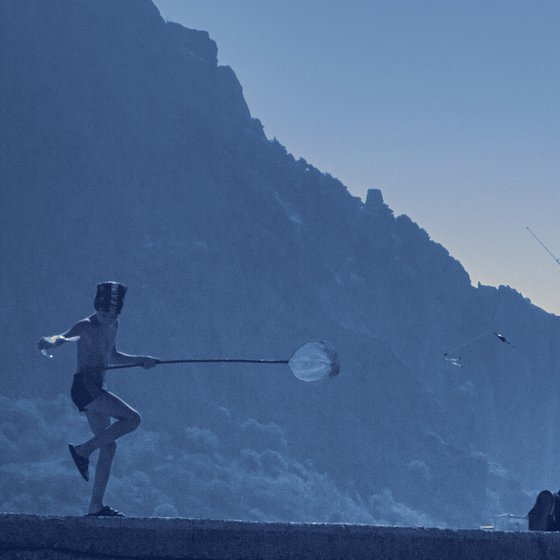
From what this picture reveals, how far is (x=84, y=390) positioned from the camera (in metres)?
8.34

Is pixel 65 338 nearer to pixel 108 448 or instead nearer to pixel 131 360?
pixel 131 360

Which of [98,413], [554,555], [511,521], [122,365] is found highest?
[122,365]

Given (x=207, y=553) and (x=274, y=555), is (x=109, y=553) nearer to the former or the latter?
(x=207, y=553)

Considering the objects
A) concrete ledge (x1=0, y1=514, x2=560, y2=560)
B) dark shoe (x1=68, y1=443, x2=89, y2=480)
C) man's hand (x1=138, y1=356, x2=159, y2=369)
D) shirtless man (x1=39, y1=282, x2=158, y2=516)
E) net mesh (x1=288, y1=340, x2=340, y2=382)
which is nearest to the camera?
concrete ledge (x1=0, y1=514, x2=560, y2=560)

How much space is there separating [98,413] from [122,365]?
62cm

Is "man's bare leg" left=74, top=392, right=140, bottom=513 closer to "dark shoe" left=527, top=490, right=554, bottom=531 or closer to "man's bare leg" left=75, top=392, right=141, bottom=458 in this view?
"man's bare leg" left=75, top=392, right=141, bottom=458

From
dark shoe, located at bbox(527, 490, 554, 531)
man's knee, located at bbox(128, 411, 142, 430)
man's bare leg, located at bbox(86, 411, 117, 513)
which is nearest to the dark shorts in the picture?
man's bare leg, located at bbox(86, 411, 117, 513)

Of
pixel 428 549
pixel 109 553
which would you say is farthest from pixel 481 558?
pixel 109 553

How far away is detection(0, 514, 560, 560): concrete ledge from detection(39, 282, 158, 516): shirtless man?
9.48 feet

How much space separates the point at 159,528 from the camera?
16.8 ft

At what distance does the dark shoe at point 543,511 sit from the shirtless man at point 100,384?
3.26 meters

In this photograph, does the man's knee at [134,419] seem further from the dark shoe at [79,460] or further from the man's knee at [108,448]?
the dark shoe at [79,460]

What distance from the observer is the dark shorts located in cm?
833

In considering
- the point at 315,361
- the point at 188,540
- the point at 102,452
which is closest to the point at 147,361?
the point at 102,452
